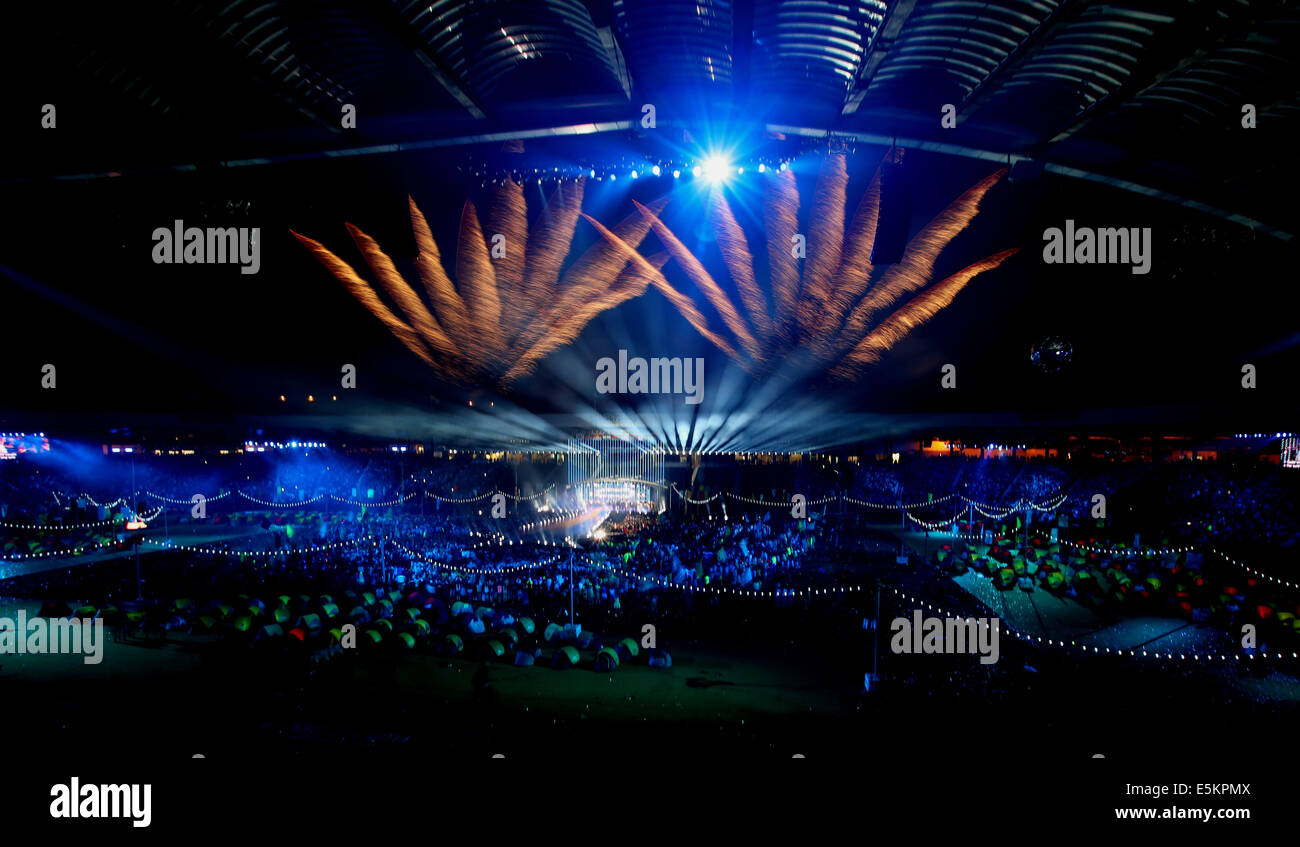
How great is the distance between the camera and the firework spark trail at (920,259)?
28.9ft

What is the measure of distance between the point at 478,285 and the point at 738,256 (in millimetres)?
5919

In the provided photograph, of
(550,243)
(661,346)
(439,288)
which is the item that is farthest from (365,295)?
(661,346)

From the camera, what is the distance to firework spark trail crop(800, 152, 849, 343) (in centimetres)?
1098

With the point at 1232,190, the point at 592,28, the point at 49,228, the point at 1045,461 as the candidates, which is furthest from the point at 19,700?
the point at 1045,461

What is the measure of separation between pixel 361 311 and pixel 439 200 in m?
4.55

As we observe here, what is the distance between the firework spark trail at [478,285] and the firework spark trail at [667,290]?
2.39 metres

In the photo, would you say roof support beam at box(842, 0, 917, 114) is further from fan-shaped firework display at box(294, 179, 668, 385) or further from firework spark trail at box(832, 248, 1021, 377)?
firework spark trail at box(832, 248, 1021, 377)

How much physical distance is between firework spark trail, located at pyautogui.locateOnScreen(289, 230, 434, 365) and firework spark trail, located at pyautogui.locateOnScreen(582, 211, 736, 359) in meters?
4.78

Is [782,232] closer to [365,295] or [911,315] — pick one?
[911,315]

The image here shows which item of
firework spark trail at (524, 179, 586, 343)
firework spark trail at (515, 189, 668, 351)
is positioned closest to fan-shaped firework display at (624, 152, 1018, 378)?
firework spark trail at (515, 189, 668, 351)

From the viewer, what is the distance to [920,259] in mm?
10430

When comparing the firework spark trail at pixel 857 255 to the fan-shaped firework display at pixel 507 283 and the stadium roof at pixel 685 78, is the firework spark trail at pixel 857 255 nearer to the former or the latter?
the fan-shaped firework display at pixel 507 283

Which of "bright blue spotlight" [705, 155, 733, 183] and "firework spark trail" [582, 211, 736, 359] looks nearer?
"bright blue spotlight" [705, 155, 733, 183]
